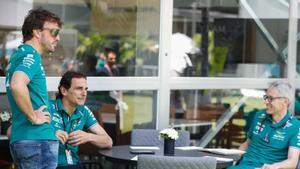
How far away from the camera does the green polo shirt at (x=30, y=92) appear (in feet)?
12.5

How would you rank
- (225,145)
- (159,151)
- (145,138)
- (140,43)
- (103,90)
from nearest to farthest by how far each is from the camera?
1. (159,151)
2. (145,138)
3. (103,90)
4. (140,43)
5. (225,145)

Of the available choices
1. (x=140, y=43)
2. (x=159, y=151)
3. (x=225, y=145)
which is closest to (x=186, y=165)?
(x=159, y=151)

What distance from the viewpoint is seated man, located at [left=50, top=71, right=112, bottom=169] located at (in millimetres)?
4684

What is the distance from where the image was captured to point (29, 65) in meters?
3.80

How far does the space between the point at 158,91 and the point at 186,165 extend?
233 cm

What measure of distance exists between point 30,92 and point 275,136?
2077mm

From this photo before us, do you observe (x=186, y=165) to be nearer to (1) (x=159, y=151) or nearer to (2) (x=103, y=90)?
(1) (x=159, y=151)

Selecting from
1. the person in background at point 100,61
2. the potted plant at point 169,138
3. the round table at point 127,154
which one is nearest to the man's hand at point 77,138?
the round table at point 127,154

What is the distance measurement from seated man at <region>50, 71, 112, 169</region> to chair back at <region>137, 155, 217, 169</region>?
86cm

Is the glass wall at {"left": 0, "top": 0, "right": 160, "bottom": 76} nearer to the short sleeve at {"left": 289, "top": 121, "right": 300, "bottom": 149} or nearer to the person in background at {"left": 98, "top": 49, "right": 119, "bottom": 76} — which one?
the person in background at {"left": 98, "top": 49, "right": 119, "bottom": 76}

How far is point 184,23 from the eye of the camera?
28.7ft

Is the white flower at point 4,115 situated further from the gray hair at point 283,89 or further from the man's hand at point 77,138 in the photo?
the gray hair at point 283,89

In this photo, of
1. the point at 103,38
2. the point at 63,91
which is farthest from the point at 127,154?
the point at 103,38

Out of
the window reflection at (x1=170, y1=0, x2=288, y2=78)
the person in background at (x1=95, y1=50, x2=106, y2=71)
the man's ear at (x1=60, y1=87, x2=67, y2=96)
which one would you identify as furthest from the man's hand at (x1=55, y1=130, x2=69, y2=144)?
the window reflection at (x1=170, y1=0, x2=288, y2=78)
